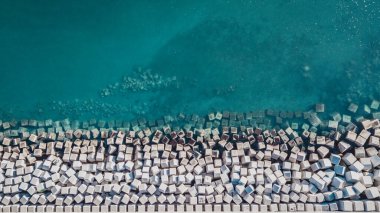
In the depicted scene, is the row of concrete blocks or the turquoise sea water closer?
the row of concrete blocks

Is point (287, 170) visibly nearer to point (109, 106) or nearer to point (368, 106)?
point (368, 106)

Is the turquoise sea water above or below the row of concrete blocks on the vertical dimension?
above

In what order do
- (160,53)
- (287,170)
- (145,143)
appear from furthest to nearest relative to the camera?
(160,53) → (145,143) → (287,170)

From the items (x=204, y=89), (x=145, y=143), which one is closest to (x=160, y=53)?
(x=204, y=89)

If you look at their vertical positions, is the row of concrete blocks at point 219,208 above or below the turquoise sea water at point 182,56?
below

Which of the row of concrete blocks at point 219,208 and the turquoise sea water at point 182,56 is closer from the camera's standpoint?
the row of concrete blocks at point 219,208
